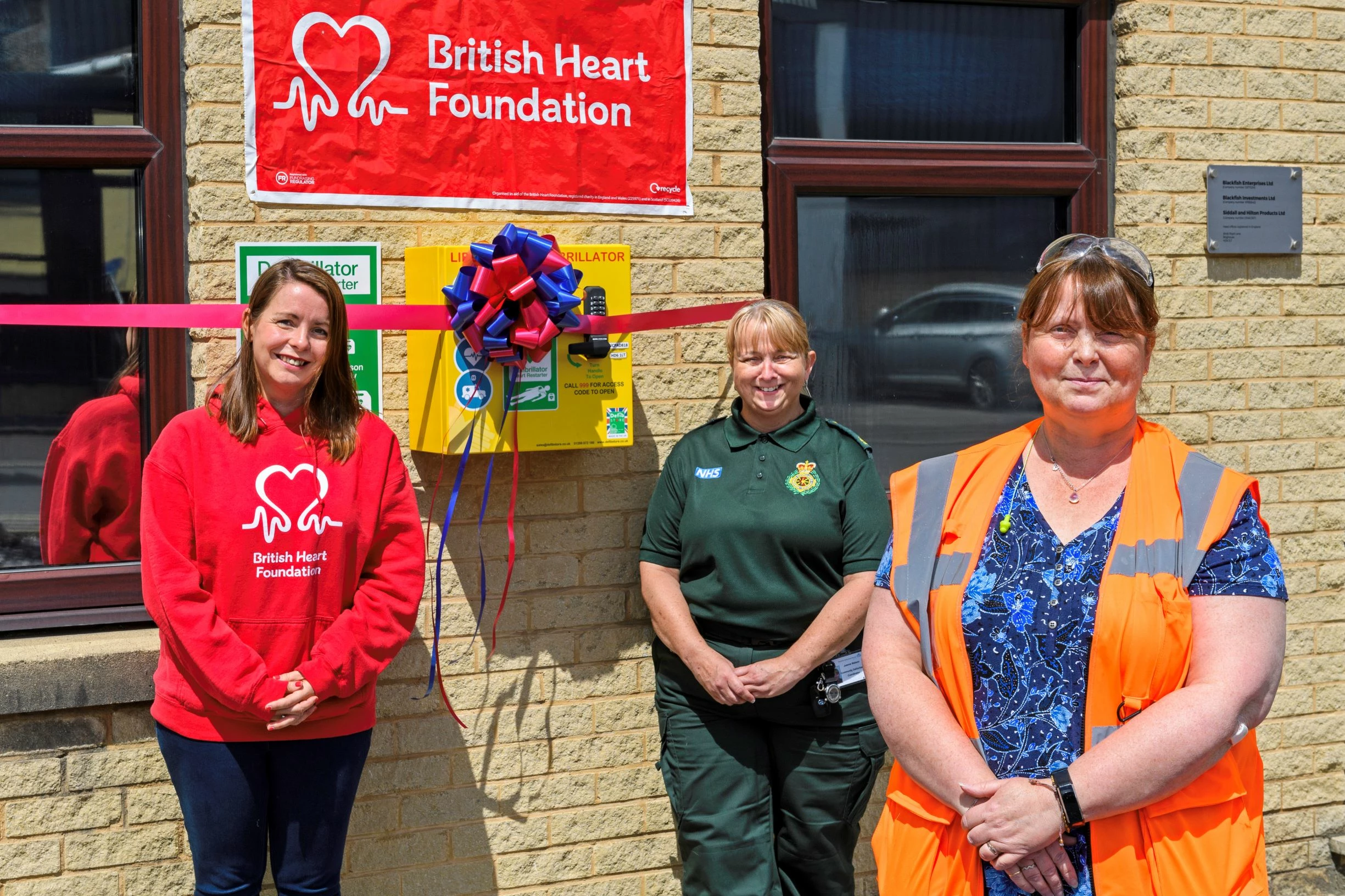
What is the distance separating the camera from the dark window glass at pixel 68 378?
3.59m

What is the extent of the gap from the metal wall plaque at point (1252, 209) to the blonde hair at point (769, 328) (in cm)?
176

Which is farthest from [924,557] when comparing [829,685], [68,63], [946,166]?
[68,63]

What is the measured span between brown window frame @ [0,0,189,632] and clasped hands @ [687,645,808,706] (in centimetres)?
166

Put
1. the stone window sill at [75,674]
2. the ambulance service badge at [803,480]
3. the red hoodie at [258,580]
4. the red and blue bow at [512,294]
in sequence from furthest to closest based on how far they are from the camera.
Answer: the ambulance service badge at [803,480] < the red and blue bow at [512,294] < the stone window sill at [75,674] < the red hoodie at [258,580]

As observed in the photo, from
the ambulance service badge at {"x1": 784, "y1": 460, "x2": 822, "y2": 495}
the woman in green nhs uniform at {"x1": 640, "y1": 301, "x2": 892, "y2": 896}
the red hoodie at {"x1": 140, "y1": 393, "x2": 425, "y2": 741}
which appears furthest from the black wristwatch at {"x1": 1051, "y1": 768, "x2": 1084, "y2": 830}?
the red hoodie at {"x1": 140, "y1": 393, "x2": 425, "y2": 741}

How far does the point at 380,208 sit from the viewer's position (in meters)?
3.67

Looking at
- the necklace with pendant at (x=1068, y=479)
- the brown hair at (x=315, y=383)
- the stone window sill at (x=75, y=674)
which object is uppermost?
the brown hair at (x=315, y=383)

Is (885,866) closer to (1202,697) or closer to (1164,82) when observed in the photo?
(1202,697)

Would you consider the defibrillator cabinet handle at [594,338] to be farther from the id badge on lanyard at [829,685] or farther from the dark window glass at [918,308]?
the id badge on lanyard at [829,685]

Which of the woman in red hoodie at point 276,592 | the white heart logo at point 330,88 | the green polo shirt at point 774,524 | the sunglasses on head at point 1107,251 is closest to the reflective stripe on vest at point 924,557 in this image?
the sunglasses on head at point 1107,251

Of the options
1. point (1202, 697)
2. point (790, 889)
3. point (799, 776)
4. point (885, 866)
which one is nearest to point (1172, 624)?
point (1202, 697)

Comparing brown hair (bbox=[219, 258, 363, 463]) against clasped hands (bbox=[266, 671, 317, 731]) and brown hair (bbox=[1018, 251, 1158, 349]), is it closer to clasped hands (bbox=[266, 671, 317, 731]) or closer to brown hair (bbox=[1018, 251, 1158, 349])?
clasped hands (bbox=[266, 671, 317, 731])

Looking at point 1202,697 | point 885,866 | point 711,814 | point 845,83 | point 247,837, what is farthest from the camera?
point 845,83

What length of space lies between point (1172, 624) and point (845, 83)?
8.89 ft
